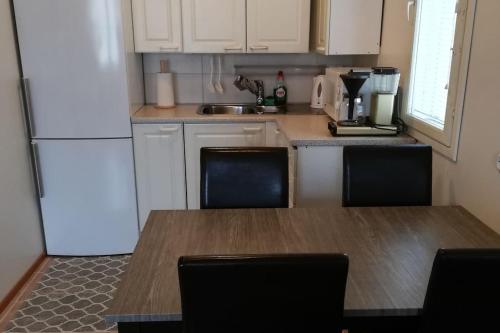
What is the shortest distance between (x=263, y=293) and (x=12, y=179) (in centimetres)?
218

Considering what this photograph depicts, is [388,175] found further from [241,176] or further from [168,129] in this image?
[168,129]

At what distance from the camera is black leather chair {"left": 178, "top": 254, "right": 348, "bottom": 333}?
948 millimetres

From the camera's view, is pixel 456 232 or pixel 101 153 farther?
pixel 101 153

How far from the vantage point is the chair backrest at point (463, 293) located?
1004 millimetres

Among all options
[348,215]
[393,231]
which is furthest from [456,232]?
[348,215]

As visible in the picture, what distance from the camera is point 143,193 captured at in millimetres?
3061

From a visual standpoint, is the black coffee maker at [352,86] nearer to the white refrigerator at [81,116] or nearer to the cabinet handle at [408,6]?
the cabinet handle at [408,6]

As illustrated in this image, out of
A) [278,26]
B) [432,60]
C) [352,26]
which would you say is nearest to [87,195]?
[278,26]

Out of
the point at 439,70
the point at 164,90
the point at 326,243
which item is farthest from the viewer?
the point at 164,90

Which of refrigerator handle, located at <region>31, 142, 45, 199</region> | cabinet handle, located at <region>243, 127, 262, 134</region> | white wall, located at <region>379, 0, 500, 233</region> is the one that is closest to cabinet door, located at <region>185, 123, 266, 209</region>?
cabinet handle, located at <region>243, 127, 262, 134</region>

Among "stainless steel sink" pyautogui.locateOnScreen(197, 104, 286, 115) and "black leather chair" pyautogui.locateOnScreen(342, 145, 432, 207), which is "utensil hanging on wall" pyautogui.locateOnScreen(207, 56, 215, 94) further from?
"black leather chair" pyautogui.locateOnScreen(342, 145, 432, 207)

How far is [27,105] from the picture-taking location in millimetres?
2727

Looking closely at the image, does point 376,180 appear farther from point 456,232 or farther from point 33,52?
point 33,52

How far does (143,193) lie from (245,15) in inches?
55.8
